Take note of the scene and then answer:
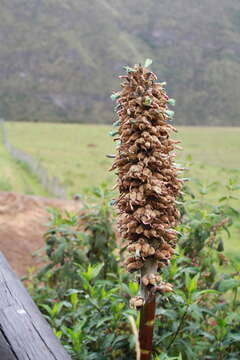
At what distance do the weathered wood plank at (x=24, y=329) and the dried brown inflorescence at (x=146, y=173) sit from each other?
0.36m

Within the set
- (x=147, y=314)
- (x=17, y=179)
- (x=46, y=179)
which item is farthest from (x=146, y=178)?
(x=17, y=179)

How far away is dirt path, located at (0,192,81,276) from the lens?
8414 millimetres

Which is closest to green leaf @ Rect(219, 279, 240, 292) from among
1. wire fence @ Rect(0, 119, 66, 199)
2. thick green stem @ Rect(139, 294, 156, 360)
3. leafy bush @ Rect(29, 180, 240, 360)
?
leafy bush @ Rect(29, 180, 240, 360)

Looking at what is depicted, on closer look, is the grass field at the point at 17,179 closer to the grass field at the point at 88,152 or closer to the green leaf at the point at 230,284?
the grass field at the point at 88,152

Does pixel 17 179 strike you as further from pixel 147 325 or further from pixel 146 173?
pixel 146 173

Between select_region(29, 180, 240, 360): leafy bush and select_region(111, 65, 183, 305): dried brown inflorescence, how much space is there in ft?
1.03

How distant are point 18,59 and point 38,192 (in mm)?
53499

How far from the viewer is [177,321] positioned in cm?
279

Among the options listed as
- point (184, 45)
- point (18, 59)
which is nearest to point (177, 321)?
point (18, 59)

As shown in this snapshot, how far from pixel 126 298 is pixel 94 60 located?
65.4 m

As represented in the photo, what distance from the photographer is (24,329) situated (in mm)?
1714

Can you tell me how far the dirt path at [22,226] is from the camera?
27.6 feet

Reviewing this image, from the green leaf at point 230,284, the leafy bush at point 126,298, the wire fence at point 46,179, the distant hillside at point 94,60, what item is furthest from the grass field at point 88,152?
the distant hillside at point 94,60

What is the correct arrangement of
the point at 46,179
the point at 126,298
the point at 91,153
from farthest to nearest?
1. the point at 91,153
2. the point at 46,179
3. the point at 126,298
